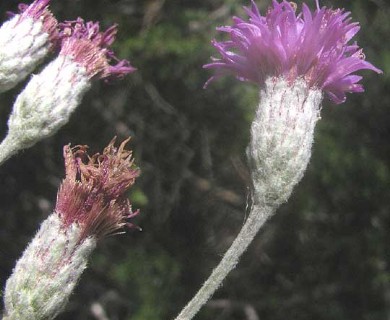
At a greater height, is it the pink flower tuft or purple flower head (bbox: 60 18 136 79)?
the pink flower tuft

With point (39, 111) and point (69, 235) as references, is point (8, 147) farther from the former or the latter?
point (69, 235)

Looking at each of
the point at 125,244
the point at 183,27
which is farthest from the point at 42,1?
the point at 125,244

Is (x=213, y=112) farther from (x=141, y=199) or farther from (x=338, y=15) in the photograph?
(x=338, y=15)

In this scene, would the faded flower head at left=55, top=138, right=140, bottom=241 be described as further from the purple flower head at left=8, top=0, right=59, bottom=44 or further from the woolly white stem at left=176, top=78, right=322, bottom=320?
the purple flower head at left=8, top=0, right=59, bottom=44

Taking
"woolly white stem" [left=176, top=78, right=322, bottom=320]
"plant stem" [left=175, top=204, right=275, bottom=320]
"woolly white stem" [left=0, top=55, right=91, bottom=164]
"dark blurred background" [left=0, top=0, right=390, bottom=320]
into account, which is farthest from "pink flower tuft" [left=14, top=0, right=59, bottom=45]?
"dark blurred background" [left=0, top=0, right=390, bottom=320]

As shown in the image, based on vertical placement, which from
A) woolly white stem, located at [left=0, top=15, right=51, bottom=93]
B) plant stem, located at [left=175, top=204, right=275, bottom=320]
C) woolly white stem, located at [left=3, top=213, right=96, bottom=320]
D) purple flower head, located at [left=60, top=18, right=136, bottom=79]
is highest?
woolly white stem, located at [left=0, top=15, right=51, bottom=93]

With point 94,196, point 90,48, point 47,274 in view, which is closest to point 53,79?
point 90,48
